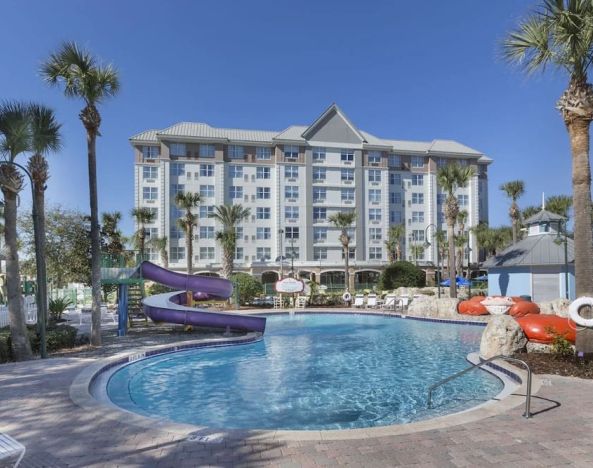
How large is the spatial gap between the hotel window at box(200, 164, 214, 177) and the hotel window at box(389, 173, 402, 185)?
24253 millimetres

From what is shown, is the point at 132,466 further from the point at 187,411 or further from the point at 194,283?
the point at 194,283

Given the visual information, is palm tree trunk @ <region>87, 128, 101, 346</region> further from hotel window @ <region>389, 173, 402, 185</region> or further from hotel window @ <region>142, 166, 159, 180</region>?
hotel window @ <region>389, 173, 402, 185</region>

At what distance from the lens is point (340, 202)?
54.9 meters

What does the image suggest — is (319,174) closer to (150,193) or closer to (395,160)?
(395,160)

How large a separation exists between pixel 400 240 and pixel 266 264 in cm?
1837

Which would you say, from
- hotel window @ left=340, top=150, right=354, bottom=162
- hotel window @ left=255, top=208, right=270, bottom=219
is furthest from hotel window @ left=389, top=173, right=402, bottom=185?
hotel window @ left=255, top=208, right=270, bottom=219

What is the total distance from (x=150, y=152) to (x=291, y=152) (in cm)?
1710

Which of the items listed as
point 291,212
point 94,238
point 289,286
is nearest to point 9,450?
point 94,238

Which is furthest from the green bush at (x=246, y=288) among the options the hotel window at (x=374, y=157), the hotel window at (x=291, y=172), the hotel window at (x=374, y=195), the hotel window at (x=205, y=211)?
the hotel window at (x=374, y=157)

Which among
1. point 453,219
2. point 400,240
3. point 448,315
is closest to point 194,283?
point 448,315

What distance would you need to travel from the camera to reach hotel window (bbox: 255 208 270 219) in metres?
52.5

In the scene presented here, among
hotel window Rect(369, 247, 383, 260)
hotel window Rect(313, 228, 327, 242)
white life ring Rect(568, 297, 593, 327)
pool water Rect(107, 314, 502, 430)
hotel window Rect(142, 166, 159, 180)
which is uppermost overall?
hotel window Rect(142, 166, 159, 180)

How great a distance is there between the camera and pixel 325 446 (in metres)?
5.21

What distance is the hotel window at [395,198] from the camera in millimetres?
58000
